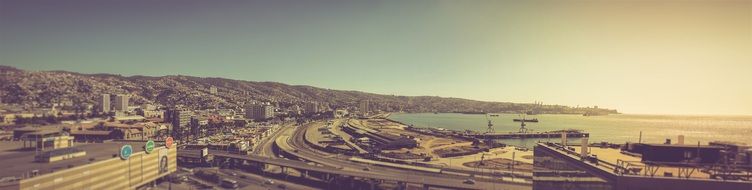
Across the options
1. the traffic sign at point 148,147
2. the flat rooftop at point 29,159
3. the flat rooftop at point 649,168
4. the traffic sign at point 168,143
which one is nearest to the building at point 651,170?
the flat rooftop at point 649,168

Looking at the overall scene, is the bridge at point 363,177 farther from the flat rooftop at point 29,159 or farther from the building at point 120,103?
the building at point 120,103

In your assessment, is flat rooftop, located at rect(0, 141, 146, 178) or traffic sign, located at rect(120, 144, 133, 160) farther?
traffic sign, located at rect(120, 144, 133, 160)

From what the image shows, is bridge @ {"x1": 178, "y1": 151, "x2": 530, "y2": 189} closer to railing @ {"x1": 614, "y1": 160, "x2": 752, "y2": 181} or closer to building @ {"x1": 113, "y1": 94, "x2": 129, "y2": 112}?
railing @ {"x1": 614, "y1": 160, "x2": 752, "y2": 181}

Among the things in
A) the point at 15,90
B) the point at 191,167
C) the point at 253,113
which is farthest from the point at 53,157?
the point at 253,113

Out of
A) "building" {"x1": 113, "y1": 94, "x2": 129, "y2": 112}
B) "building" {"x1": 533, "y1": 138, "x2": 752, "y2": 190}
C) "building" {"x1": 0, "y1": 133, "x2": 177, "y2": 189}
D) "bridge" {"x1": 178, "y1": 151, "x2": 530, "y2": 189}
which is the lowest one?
"bridge" {"x1": 178, "y1": 151, "x2": 530, "y2": 189}

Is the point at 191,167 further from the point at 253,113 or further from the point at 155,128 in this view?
the point at 253,113

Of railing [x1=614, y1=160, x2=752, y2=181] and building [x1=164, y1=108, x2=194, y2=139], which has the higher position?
railing [x1=614, y1=160, x2=752, y2=181]

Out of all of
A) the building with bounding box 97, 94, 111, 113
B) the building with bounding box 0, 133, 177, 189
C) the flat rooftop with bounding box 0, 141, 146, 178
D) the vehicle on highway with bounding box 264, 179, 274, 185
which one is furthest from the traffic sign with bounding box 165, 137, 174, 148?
the building with bounding box 97, 94, 111, 113

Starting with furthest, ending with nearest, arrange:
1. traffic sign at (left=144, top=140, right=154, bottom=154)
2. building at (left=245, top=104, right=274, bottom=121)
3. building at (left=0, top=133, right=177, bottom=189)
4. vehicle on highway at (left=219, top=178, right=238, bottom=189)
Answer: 1. building at (left=245, top=104, right=274, bottom=121)
2. vehicle on highway at (left=219, top=178, right=238, bottom=189)
3. traffic sign at (left=144, top=140, right=154, bottom=154)
4. building at (left=0, top=133, right=177, bottom=189)
